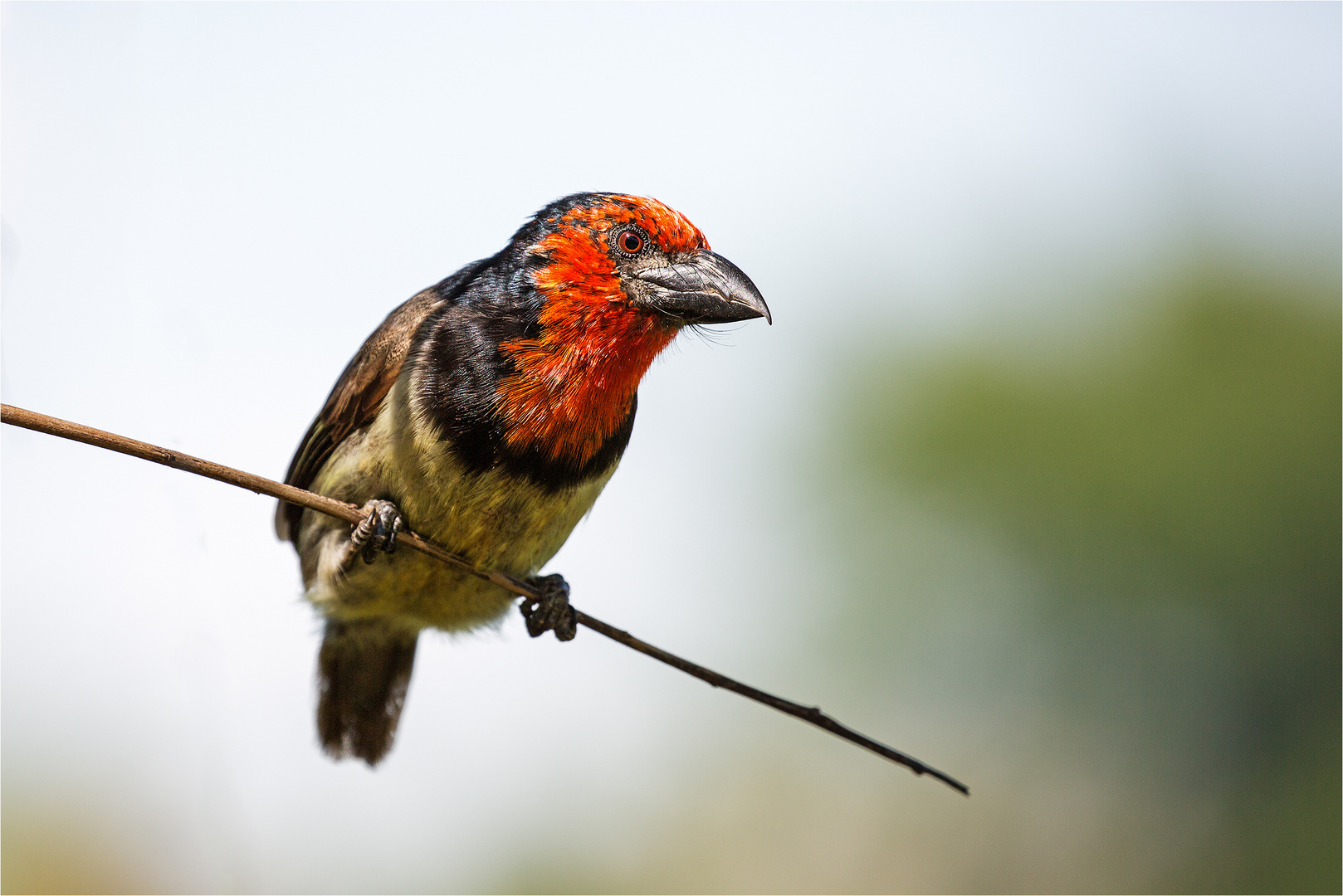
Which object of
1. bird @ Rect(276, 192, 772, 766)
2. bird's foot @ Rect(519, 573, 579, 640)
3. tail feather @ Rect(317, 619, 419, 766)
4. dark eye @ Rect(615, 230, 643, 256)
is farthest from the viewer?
tail feather @ Rect(317, 619, 419, 766)

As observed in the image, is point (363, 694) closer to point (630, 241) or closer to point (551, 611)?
point (551, 611)

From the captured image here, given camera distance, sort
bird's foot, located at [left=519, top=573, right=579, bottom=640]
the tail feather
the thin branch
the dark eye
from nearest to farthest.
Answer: the thin branch < the dark eye < bird's foot, located at [left=519, top=573, right=579, bottom=640] < the tail feather

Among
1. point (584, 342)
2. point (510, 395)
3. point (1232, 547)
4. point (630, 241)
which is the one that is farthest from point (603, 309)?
point (1232, 547)

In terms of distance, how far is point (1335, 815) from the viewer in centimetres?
1174

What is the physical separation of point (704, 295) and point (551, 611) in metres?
1.30

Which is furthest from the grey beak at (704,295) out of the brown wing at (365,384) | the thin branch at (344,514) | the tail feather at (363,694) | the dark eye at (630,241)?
the tail feather at (363,694)

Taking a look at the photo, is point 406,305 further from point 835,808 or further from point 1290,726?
point 1290,726

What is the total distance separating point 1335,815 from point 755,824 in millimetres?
6666

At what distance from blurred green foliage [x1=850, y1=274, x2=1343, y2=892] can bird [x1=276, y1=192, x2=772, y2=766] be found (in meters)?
11.5

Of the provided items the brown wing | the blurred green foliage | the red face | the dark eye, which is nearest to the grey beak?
the red face

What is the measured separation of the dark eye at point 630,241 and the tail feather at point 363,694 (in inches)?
79.9

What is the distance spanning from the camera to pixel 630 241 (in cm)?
339

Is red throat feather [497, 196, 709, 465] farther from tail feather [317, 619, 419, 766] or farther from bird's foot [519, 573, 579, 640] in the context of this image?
tail feather [317, 619, 419, 766]

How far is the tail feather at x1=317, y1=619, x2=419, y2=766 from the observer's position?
14.7 feet
